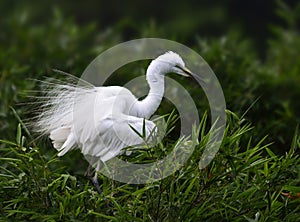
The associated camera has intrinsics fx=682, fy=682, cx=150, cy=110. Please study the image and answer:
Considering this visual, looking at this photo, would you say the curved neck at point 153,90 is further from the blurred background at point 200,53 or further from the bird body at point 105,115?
the blurred background at point 200,53

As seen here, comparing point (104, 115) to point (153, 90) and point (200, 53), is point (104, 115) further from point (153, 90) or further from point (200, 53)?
point (200, 53)

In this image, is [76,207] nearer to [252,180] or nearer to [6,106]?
[252,180]

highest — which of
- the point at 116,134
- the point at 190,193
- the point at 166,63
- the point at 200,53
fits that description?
the point at 166,63

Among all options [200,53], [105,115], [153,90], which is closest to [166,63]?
[153,90]

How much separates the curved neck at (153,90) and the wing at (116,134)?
8 centimetres

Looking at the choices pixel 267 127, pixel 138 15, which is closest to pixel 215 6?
pixel 138 15

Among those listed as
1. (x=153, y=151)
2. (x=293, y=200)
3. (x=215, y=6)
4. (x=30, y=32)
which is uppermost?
(x=153, y=151)

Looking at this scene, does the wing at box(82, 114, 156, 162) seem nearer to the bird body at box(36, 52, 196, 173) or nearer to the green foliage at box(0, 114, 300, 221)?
the bird body at box(36, 52, 196, 173)

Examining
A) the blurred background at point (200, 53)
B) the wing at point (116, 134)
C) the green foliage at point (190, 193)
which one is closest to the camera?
the green foliage at point (190, 193)

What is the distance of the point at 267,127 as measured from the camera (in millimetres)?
3469

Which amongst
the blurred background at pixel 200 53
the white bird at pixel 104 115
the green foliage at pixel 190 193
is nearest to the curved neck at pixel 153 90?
the white bird at pixel 104 115

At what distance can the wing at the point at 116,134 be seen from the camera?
230 cm

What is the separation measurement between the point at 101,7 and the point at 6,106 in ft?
29.8

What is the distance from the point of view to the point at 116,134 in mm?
2314
